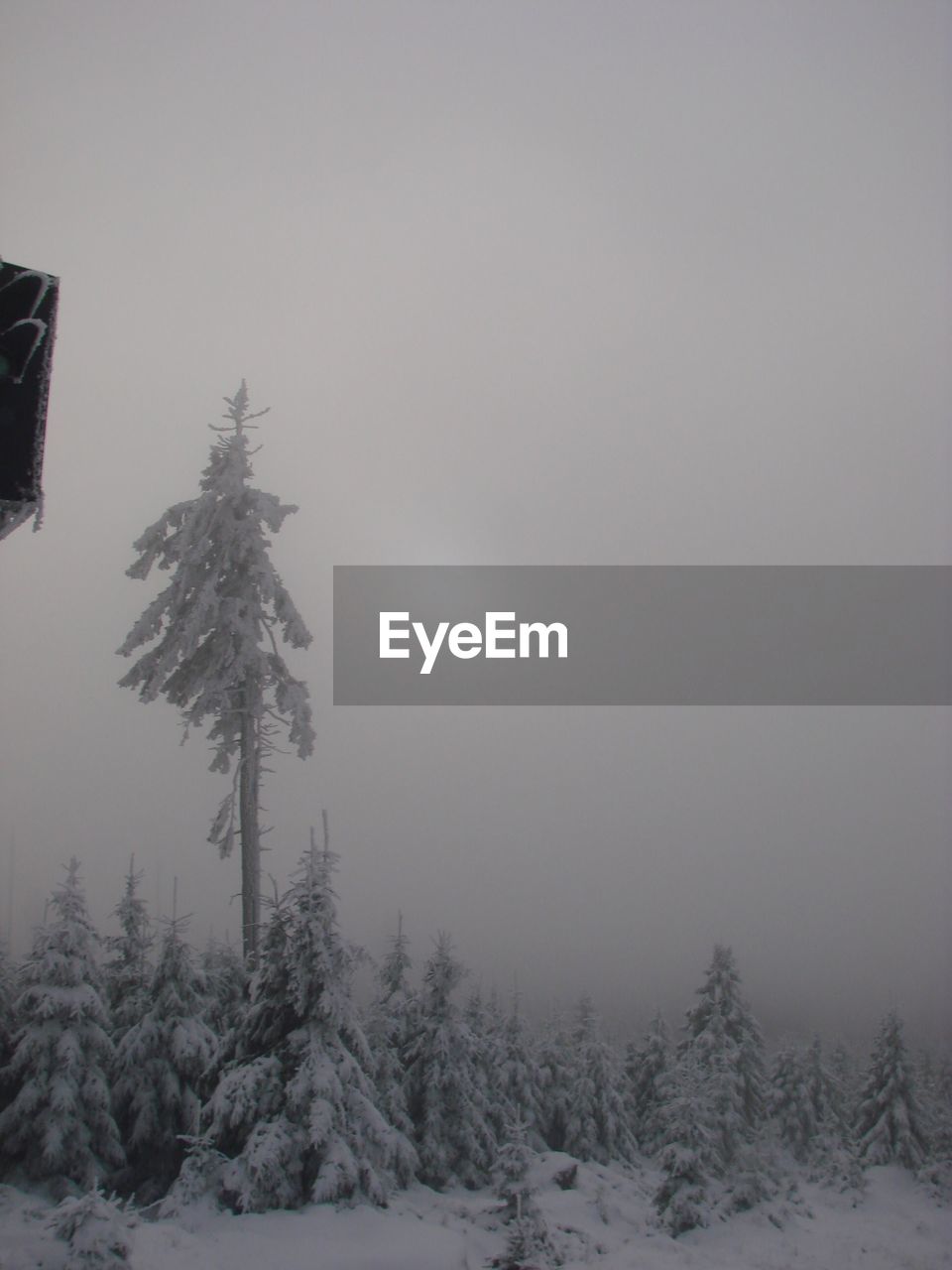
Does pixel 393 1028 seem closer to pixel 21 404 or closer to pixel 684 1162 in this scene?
pixel 684 1162

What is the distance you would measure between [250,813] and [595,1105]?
1846cm

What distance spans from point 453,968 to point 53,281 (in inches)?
826

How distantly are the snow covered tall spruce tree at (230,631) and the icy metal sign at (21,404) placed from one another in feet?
51.6

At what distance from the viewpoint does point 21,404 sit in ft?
13.1

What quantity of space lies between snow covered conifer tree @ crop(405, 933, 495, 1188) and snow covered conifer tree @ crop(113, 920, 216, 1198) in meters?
6.11

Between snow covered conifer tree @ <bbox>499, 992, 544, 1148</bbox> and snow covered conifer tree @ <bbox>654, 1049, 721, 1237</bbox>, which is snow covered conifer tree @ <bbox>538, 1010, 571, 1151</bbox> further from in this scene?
snow covered conifer tree @ <bbox>654, 1049, 721, 1237</bbox>

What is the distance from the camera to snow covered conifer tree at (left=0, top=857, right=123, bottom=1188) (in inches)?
661

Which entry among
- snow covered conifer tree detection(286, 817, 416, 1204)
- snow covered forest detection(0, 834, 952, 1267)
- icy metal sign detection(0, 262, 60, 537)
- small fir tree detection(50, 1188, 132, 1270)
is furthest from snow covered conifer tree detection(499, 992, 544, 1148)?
icy metal sign detection(0, 262, 60, 537)

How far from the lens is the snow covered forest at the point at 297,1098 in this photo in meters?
15.1

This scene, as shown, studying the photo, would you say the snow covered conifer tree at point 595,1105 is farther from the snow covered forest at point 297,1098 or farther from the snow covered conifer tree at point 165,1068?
the snow covered conifer tree at point 165,1068

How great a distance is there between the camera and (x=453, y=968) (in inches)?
885

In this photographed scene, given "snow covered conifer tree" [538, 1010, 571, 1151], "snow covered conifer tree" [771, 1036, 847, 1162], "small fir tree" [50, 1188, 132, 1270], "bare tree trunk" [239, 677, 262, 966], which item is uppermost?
"bare tree trunk" [239, 677, 262, 966]

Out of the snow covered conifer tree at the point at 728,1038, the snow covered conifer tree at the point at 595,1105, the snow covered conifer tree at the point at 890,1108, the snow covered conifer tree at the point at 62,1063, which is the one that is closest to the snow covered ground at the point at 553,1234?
the snow covered conifer tree at the point at 62,1063

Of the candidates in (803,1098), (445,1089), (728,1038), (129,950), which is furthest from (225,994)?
(803,1098)
